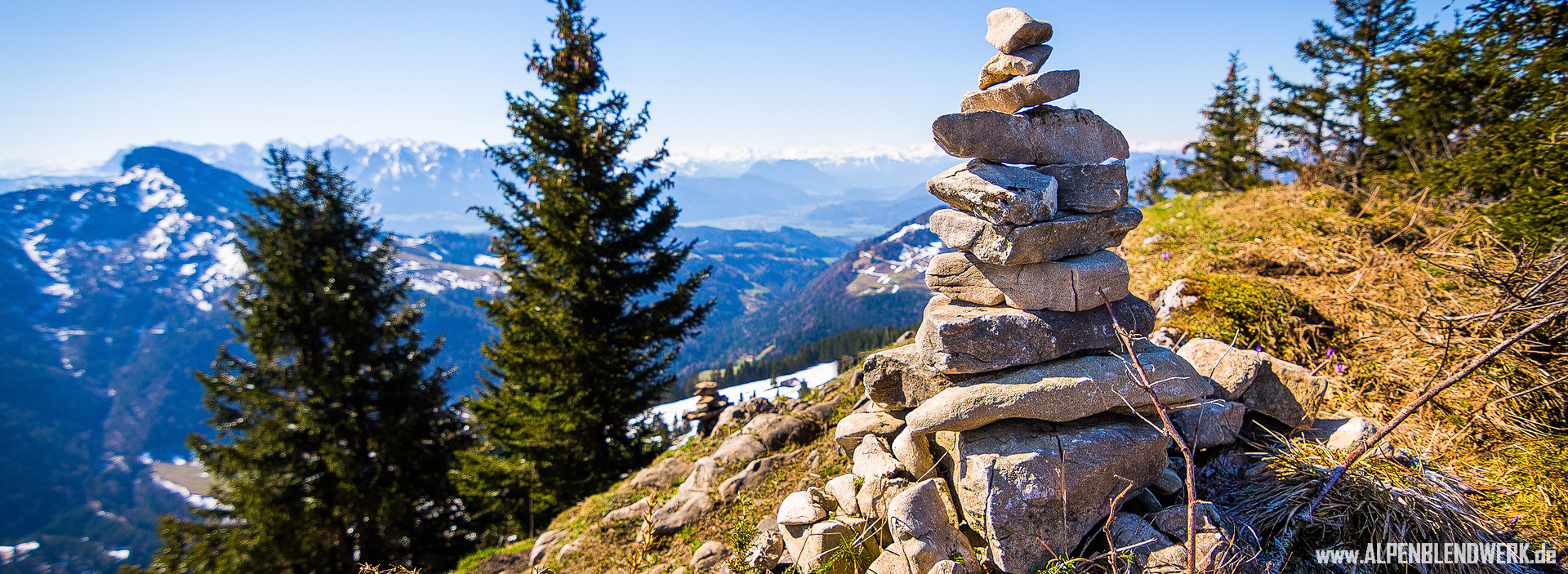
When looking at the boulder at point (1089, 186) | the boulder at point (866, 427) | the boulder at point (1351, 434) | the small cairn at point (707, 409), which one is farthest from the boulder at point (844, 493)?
the small cairn at point (707, 409)

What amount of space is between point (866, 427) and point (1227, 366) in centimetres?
343

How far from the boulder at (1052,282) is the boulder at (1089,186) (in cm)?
46

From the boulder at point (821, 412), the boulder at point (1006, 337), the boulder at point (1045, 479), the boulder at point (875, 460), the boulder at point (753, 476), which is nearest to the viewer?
the boulder at point (1045, 479)

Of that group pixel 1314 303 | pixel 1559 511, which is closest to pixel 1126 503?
pixel 1559 511

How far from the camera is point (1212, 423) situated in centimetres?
476

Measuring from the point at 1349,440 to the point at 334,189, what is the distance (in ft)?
68.0

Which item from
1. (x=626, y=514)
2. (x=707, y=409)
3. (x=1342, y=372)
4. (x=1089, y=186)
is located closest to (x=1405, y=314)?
(x=1342, y=372)

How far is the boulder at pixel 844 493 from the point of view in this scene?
4.84 meters

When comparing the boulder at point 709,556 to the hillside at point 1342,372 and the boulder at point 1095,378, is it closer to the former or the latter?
the hillside at point 1342,372

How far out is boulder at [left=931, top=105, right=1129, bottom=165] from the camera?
460 centimetres

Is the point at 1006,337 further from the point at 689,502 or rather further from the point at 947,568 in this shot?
the point at 689,502

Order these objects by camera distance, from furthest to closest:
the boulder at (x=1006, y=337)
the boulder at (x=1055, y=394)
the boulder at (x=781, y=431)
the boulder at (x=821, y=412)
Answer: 1. the boulder at (x=821, y=412)
2. the boulder at (x=781, y=431)
3. the boulder at (x=1006, y=337)
4. the boulder at (x=1055, y=394)

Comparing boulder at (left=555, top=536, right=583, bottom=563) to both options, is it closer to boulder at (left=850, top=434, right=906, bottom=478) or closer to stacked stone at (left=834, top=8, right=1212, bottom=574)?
boulder at (left=850, top=434, right=906, bottom=478)

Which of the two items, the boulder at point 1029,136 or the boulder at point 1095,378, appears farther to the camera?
the boulder at point 1029,136
